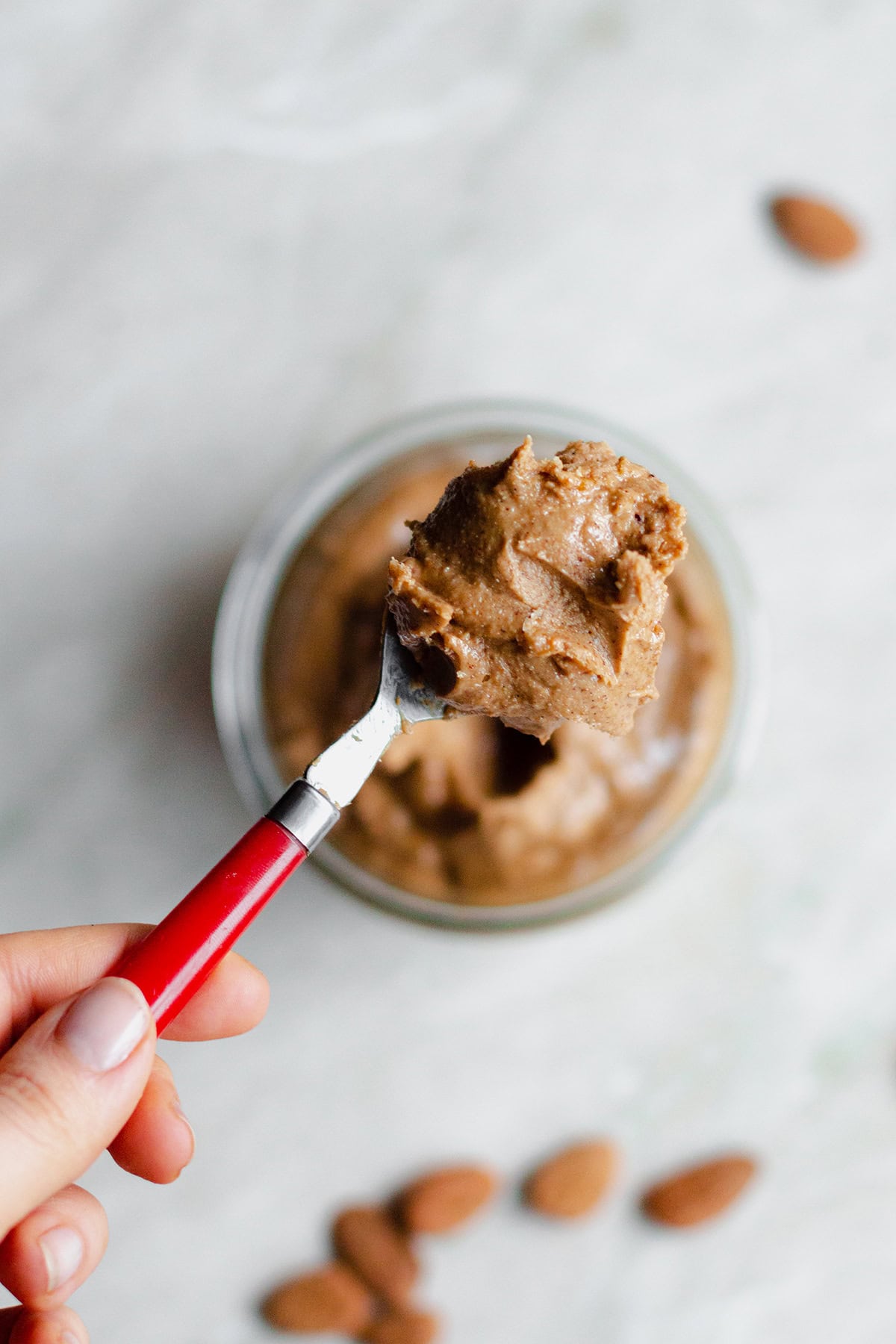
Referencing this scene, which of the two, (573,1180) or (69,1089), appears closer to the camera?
(69,1089)

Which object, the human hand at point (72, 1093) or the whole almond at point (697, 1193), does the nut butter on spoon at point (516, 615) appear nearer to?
the human hand at point (72, 1093)

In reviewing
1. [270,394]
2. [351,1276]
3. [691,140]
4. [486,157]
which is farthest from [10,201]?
[351,1276]

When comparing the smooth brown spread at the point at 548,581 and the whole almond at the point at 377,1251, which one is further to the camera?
the whole almond at the point at 377,1251

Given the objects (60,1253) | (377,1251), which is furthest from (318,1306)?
(60,1253)

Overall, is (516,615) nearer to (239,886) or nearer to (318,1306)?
(239,886)

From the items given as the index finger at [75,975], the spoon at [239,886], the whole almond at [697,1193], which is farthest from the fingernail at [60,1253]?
the whole almond at [697,1193]

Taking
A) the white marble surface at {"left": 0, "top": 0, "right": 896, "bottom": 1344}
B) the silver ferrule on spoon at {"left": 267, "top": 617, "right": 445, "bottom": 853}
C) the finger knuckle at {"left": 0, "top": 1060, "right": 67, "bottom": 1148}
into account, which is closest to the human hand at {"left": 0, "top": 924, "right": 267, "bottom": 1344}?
the finger knuckle at {"left": 0, "top": 1060, "right": 67, "bottom": 1148}

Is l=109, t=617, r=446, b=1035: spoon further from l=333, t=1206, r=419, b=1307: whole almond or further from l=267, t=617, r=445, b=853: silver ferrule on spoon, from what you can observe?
l=333, t=1206, r=419, b=1307: whole almond
